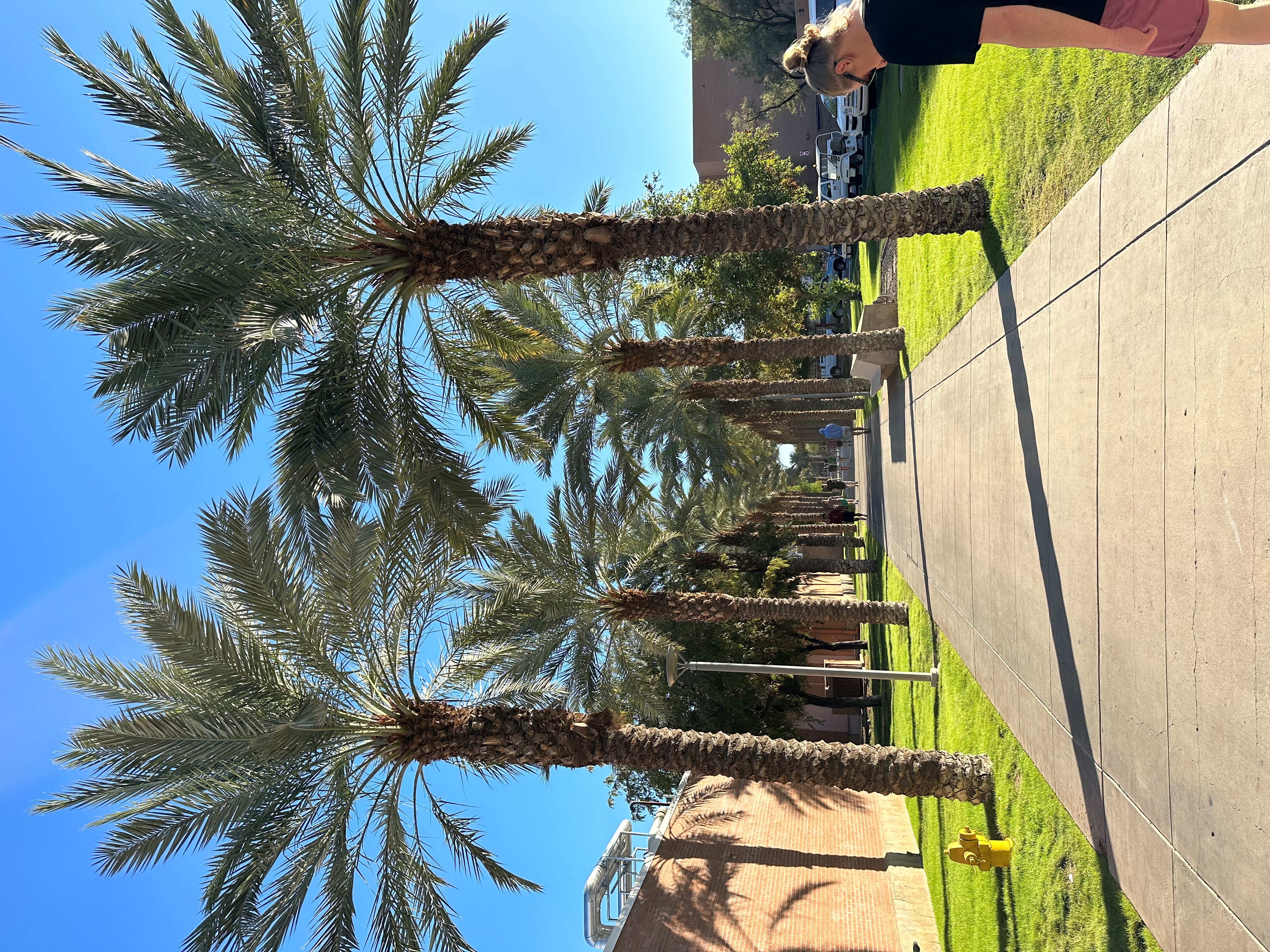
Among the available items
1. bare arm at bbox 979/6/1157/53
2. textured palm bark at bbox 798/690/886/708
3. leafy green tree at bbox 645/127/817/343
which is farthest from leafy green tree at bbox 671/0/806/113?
bare arm at bbox 979/6/1157/53

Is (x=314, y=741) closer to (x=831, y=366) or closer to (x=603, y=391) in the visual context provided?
(x=603, y=391)

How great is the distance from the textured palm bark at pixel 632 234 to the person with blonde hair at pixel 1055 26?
596cm

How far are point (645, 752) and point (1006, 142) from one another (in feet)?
29.1

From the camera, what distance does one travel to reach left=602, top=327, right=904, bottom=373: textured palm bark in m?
16.9

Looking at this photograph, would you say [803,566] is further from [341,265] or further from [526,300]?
[341,265]

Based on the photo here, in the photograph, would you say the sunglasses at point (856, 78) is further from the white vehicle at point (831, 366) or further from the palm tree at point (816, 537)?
the white vehicle at point (831, 366)

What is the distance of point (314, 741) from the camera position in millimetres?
9070

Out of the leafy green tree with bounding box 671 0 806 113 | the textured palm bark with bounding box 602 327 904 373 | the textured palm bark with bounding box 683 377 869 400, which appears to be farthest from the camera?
the leafy green tree with bounding box 671 0 806 113

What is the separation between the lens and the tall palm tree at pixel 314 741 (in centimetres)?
816

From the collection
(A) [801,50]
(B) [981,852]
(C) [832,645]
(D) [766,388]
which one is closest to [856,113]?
(D) [766,388]

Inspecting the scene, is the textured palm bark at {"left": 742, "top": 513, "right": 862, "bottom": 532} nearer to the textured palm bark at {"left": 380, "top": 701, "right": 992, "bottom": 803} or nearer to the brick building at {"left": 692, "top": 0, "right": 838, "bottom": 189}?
the textured palm bark at {"left": 380, "top": 701, "right": 992, "bottom": 803}

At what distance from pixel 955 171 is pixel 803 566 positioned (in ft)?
51.1

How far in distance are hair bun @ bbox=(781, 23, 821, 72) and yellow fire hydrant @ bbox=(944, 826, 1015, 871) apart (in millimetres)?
Result: 7872

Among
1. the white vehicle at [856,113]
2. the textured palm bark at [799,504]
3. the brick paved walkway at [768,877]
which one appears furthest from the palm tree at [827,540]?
the white vehicle at [856,113]
